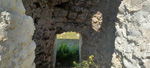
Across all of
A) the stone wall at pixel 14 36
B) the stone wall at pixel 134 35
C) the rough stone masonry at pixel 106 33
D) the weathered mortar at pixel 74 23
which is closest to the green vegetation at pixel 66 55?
the weathered mortar at pixel 74 23

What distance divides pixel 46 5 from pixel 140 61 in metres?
3.53

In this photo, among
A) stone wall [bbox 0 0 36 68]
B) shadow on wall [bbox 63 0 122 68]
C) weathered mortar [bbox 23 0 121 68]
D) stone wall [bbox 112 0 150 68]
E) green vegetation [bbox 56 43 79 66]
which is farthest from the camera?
green vegetation [bbox 56 43 79 66]

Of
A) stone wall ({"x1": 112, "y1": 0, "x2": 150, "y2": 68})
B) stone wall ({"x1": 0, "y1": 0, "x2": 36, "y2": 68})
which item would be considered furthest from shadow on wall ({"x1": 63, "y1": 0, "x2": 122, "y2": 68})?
stone wall ({"x1": 0, "y1": 0, "x2": 36, "y2": 68})

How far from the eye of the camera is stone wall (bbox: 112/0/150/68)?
1354mm

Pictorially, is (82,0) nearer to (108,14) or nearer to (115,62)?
(108,14)

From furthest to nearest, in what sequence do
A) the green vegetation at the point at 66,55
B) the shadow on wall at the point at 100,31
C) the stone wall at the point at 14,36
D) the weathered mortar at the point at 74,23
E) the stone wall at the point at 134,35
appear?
the green vegetation at the point at 66,55 < the weathered mortar at the point at 74,23 < the shadow on wall at the point at 100,31 < the stone wall at the point at 134,35 < the stone wall at the point at 14,36

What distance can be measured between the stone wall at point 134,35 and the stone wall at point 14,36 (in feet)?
3.40

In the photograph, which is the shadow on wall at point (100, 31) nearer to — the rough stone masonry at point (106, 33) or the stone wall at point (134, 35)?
the rough stone masonry at point (106, 33)

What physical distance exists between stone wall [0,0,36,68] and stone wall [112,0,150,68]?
3.40 ft

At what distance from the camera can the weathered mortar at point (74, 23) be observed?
4148mm

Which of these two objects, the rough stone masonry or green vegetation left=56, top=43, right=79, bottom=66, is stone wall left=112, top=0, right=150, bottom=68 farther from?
green vegetation left=56, top=43, right=79, bottom=66

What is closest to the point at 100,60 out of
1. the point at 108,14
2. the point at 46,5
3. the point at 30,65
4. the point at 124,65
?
the point at 108,14

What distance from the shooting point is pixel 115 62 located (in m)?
1.89

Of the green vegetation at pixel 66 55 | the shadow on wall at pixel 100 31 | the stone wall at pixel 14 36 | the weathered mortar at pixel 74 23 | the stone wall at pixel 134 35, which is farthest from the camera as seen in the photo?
the green vegetation at pixel 66 55
